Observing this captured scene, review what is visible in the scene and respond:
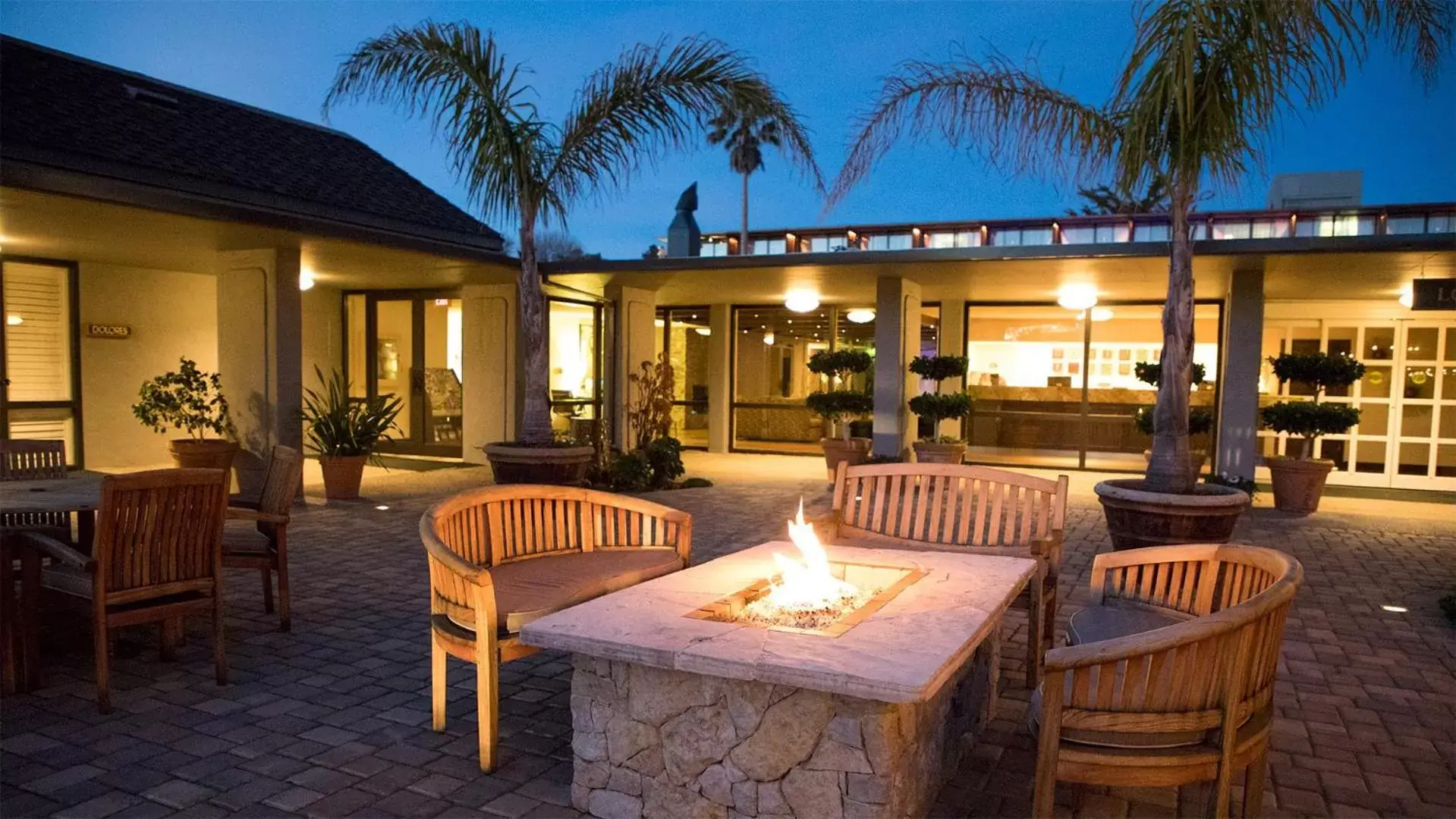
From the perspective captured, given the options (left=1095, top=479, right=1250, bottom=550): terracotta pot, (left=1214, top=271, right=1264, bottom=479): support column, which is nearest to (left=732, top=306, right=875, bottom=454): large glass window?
(left=1214, top=271, right=1264, bottom=479): support column

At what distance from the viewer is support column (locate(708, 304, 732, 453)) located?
14.9m

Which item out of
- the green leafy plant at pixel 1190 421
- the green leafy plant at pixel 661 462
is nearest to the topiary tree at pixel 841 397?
the green leafy plant at pixel 661 462

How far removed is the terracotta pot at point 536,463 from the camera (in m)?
8.15

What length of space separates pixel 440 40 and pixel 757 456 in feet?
27.8

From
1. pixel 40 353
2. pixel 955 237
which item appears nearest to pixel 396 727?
pixel 40 353

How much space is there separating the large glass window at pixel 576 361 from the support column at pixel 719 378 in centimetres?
243

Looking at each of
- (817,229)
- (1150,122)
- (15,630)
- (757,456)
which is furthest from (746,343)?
(15,630)

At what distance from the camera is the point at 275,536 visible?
15.0ft

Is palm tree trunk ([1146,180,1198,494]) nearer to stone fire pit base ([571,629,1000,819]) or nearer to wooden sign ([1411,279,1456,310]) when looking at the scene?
stone fire pit base ([571,629,1000,819])

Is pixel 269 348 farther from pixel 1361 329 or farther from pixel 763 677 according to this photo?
pixel 1361 329

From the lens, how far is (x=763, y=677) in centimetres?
229

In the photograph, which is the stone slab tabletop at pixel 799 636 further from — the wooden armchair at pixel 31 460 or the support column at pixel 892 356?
the support column at pixel 892 356

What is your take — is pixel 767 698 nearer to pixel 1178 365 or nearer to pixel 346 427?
pixel 1178 365

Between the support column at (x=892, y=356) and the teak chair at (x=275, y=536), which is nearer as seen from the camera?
the teak chair at (x=275, y=536)
